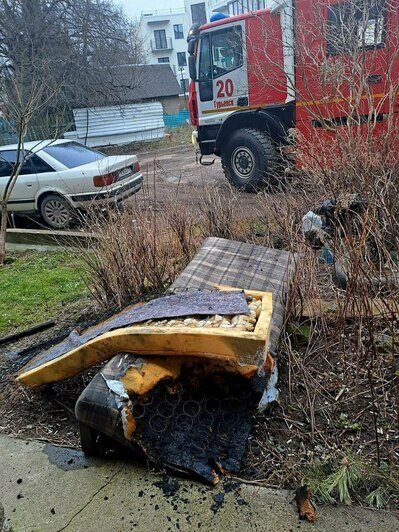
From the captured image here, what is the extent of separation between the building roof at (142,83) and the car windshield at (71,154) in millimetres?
12557

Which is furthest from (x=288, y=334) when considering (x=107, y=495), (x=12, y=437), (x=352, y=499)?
(x=12, y=437)

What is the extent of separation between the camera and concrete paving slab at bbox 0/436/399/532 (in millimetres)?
1691

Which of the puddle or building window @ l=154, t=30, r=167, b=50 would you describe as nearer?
the puddle

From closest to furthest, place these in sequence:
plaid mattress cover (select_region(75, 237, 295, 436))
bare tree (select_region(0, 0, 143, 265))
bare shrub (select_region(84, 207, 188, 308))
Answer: plaid mattress cover (select_region(75, 237, 295, 436))
bare shrub (select_region(84, 207, 188, 308))
bare tree (select_region(0, 0, 143, 265))

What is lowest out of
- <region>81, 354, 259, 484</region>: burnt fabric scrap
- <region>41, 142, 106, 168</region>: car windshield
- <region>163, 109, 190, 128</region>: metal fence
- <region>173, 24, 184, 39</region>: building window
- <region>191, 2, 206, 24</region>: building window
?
<region>81, 354, 259, 484</region>: burnt fabric scrap

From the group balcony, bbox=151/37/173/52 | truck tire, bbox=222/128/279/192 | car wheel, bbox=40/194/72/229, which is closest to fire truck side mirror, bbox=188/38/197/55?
truck tire, bbox=222/128/279/192

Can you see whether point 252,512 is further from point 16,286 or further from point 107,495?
point 16,286

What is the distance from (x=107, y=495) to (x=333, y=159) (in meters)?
3.55

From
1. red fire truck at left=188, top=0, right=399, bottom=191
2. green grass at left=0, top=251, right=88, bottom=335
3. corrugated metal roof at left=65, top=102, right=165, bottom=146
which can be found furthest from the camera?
corrugated metal roof at left=65, top=102, right=165, bottom=146

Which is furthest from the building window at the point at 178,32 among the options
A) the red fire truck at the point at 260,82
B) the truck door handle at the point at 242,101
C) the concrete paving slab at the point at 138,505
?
the concrete paving slab at the point at 138,505

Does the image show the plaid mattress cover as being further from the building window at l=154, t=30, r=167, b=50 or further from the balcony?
the building window at l=154, t=30, r=167, b=50

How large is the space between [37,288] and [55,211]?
144 inches

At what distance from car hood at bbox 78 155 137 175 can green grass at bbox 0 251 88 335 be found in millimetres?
2075

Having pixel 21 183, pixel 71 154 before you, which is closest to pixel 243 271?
pixel 71 154
